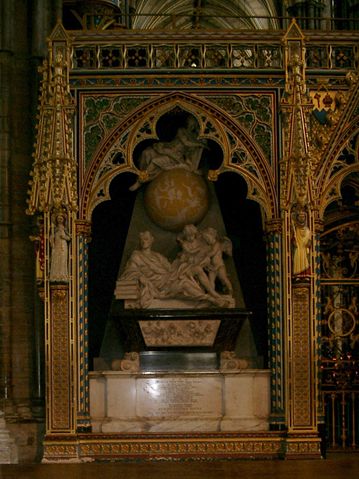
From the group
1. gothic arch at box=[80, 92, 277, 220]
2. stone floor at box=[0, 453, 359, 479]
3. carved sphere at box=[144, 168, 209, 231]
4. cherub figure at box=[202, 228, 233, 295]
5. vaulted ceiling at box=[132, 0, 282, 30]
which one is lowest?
stone floor at box=[0, 453, 359, 479]

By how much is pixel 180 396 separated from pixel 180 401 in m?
0.07

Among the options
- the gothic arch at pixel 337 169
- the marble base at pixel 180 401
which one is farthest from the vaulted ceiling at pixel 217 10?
the marble base at pixel 180 401

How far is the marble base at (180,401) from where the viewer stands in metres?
17.8

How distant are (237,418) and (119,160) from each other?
3.87 meters

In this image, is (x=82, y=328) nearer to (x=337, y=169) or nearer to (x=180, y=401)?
(x=180, y=401)

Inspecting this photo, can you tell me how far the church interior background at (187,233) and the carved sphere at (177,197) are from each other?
0.06ft

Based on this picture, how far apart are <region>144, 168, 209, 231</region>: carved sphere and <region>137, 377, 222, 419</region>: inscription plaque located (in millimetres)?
2222

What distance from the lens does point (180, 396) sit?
1794 centimetres

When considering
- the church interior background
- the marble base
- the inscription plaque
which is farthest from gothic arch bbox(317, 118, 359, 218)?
the inscription plaque

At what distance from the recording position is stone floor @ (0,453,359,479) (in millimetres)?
15703

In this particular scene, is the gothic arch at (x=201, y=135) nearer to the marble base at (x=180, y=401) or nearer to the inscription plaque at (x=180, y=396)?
the marble base at (x=180, y=401)

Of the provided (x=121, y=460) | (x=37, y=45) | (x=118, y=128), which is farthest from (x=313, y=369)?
(x=37, y=45)

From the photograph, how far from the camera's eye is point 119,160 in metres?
18.1

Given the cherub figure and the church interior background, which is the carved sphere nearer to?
the church interior background
